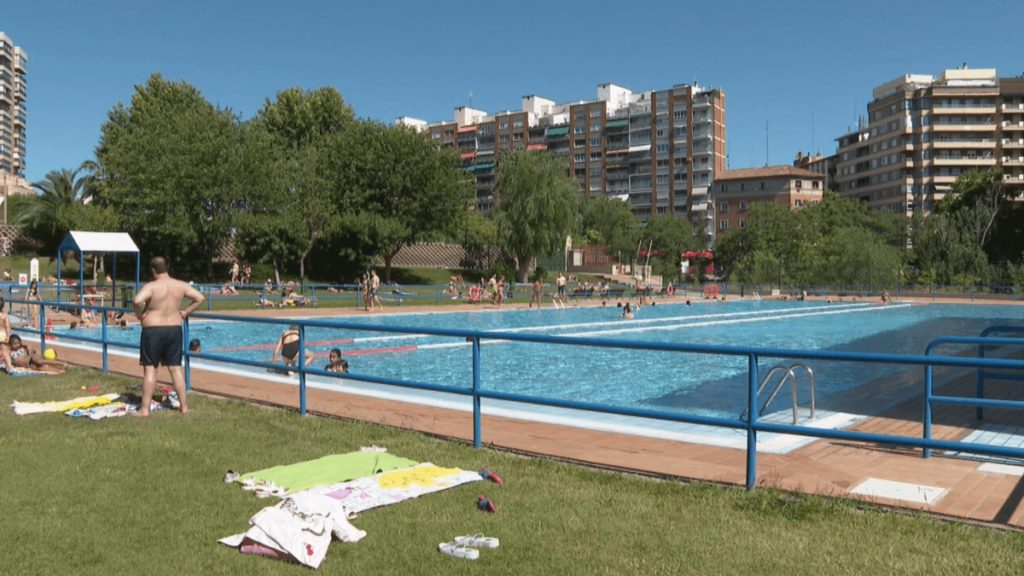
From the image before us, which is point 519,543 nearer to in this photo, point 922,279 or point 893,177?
point 922,279

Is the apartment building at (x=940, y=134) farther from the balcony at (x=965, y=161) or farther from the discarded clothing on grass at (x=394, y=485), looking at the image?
the discarded clothing on grass at (x=394, y=485)

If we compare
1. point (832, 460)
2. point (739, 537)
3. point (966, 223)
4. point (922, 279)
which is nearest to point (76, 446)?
point (739, 537)

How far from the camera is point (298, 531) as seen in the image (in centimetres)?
443

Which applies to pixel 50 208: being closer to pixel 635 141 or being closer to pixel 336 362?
pixel 336 362

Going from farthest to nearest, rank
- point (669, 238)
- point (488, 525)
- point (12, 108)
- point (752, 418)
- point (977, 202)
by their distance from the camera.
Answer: point (12, 108) < point (669, 238) < point (977, 202) < point (752, 418) < point (488, 525)

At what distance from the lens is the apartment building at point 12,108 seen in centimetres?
12144

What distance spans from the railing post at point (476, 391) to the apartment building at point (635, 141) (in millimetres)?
106453

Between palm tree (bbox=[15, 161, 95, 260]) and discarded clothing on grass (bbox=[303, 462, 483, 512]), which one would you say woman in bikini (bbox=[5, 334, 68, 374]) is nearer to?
discarded clothing on grass (bbox=[303, 462, 483, 512])

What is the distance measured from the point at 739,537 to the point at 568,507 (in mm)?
1170

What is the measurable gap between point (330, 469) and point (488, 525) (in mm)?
1829

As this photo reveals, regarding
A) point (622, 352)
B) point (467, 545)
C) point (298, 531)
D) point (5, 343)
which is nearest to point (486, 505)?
point (467, 545)

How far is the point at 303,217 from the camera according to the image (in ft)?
165

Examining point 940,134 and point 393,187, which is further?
point 940,134

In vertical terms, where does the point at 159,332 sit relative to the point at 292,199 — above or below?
below
